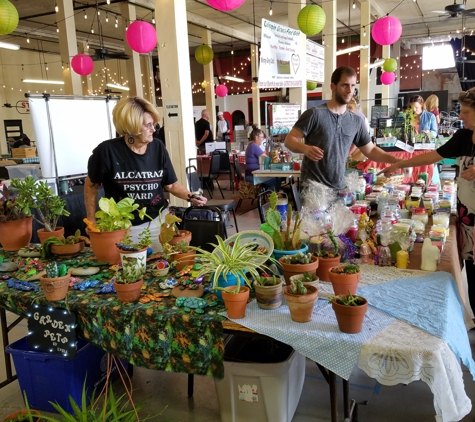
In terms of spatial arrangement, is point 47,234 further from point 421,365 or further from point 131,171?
point 421,365

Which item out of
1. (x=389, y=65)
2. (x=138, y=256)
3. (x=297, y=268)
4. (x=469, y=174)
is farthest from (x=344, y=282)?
(x=389, y=65)

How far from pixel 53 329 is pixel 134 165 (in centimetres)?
106

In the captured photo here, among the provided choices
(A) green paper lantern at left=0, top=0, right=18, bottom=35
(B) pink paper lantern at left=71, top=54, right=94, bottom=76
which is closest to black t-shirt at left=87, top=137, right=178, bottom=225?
(A) green paper lantern at left=0, top=0, right=18, bottom=35

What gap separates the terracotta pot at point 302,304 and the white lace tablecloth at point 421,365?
0.72ft

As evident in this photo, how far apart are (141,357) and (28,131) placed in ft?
52.6

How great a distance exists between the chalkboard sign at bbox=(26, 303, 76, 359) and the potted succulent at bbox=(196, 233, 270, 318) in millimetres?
620

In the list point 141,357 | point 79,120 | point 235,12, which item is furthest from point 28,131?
point 141,357

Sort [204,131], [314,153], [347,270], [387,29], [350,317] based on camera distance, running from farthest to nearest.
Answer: [204,131]
[387,29]
[314,153]
[347,270]
[350,317]

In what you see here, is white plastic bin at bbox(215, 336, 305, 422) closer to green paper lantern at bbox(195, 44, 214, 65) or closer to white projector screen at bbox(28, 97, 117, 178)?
white projector screen at bbox(28, 97, 117, 178)

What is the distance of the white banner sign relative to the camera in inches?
288

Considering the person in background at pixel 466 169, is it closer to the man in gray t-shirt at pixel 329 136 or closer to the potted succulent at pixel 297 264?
the man in gray t-shirt at pixel 329 136

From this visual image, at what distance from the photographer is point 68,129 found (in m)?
4.44

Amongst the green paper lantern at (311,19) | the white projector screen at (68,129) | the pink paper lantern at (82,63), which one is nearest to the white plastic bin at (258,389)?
the white projector screen at (68,129)

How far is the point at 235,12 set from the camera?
1206 cm
